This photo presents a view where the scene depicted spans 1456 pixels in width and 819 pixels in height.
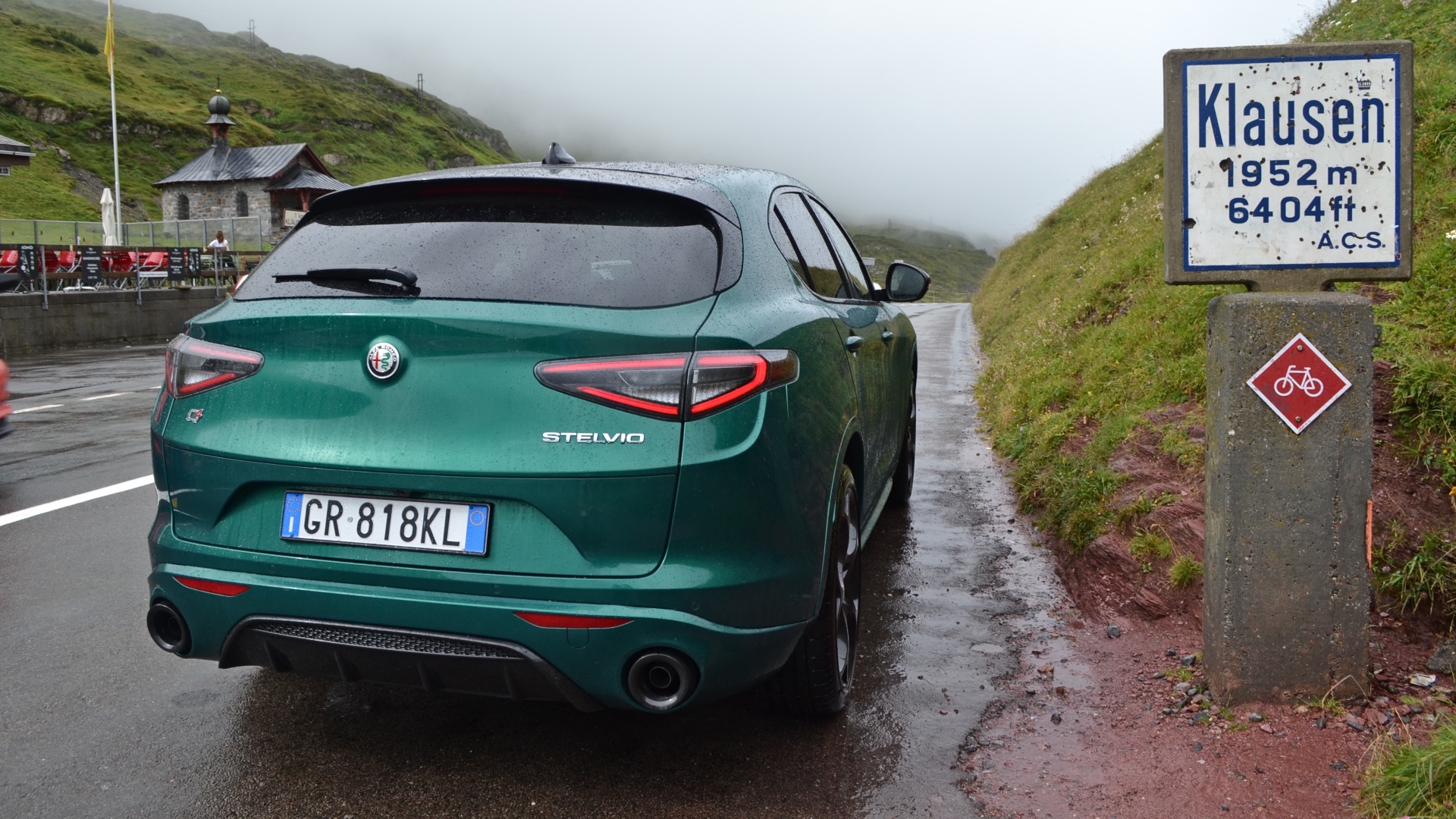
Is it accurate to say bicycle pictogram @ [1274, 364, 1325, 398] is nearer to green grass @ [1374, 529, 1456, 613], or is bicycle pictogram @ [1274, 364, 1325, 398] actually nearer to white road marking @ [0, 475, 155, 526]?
green grass @ [1374, 529, 1456, 613]

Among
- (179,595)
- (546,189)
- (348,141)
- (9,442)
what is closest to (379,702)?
(179,595)

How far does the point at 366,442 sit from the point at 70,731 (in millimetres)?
1510

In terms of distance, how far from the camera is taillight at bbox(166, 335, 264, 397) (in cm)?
301

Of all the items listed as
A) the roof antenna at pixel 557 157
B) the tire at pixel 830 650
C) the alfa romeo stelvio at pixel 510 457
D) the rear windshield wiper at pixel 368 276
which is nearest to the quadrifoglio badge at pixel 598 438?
the alfa romeo stelvio at pixel 510 457

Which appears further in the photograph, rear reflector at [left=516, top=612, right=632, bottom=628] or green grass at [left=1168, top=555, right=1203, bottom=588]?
green grass at [left=1168, top=555, right=1203, bottom=588]

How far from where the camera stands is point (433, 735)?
342 centimetres

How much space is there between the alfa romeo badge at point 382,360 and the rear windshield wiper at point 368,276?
6.8 inches

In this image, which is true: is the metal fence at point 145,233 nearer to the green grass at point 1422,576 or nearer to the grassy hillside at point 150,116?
the green grass at point 1422,576

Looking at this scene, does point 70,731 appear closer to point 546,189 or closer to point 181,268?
point 546,189

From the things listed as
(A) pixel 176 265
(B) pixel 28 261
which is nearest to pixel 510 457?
(B) pixel 28 261

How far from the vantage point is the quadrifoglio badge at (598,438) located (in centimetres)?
270

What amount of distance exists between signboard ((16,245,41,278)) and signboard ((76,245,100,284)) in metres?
2.28

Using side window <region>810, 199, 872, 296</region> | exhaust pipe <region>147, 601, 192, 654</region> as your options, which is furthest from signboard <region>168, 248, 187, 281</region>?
exhaust pipe <region>147, 601, 192, 654</region>

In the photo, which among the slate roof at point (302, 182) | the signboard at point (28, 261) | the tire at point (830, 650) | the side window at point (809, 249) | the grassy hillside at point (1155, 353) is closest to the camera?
the tire at point (830, 650)
